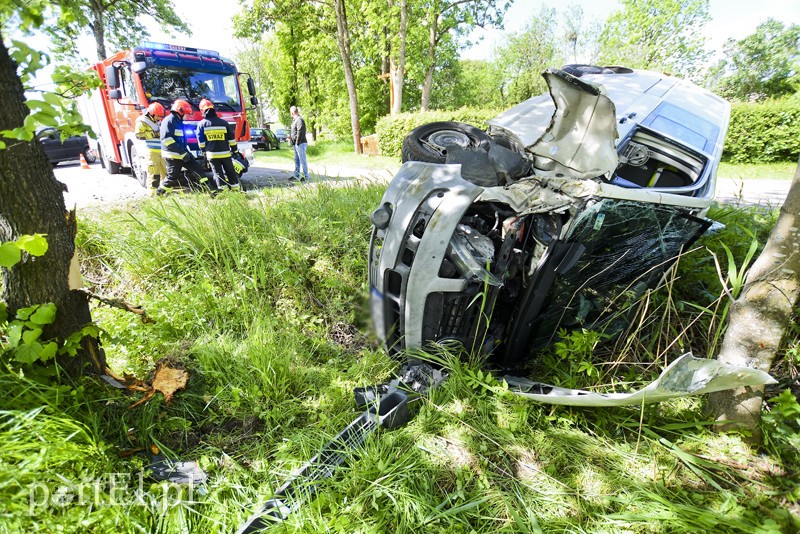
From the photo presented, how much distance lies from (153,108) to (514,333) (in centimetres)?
690

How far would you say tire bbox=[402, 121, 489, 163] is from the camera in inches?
125

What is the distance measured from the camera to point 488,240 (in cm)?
232

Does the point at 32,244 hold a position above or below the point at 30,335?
above

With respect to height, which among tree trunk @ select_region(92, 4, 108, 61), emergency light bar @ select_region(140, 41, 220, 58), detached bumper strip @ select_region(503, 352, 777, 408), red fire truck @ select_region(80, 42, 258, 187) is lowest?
detached bumper strip @ select_region(503, 352, 777, 408)

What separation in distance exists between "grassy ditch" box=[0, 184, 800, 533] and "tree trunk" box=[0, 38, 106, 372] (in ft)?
0.95

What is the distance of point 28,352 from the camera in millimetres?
1670

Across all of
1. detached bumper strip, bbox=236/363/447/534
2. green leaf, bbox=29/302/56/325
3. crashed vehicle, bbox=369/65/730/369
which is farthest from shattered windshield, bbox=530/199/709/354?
green leaf, bbox=29/302/56/325

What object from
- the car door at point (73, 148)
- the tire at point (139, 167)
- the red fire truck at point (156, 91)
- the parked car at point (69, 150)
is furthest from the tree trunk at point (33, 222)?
the car door at point (73, 148)

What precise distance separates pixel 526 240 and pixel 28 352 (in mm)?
2590

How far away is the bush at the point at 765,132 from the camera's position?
1018cm

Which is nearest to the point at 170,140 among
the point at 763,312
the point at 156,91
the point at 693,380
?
the point at 156,91

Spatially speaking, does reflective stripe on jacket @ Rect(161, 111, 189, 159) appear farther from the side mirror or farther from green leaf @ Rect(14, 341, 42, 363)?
green leaf @ Rect(14, 341, 42, 363)

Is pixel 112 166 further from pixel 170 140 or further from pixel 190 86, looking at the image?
pixel 170 140

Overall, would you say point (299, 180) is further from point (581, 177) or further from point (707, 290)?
point (707, 290)
